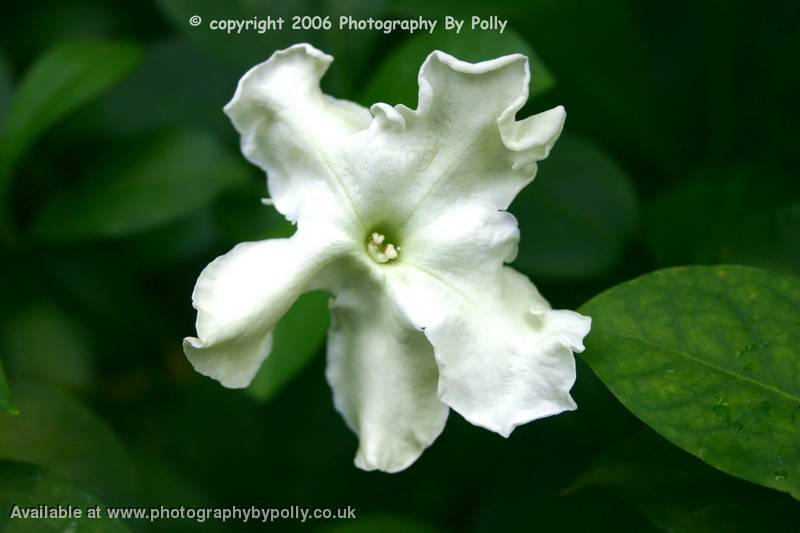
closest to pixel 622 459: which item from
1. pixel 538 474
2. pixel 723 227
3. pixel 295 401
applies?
pixel 538 474

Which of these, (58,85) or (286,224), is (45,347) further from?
(286,224)

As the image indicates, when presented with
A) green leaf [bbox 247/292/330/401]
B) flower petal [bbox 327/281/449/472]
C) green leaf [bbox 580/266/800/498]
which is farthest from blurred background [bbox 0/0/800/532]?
green leaf [bbox 580/266/800/498]

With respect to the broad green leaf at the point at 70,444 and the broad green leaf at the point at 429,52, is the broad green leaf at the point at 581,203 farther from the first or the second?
the broad green leaf at the point at 70,444

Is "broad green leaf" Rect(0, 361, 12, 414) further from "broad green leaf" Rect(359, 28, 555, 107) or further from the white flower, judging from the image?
"broad green leaf" Rect(359, 28, 555, 107)

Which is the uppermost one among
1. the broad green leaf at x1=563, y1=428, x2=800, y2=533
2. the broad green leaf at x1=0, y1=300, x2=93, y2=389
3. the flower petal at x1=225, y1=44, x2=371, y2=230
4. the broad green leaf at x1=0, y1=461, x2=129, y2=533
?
the flower petal at x1=225, y1=44, x2=371, y2=230

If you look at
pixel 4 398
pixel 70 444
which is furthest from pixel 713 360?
pixel 70 444

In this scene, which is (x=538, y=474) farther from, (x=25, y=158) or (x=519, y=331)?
(x=25, y=158)
